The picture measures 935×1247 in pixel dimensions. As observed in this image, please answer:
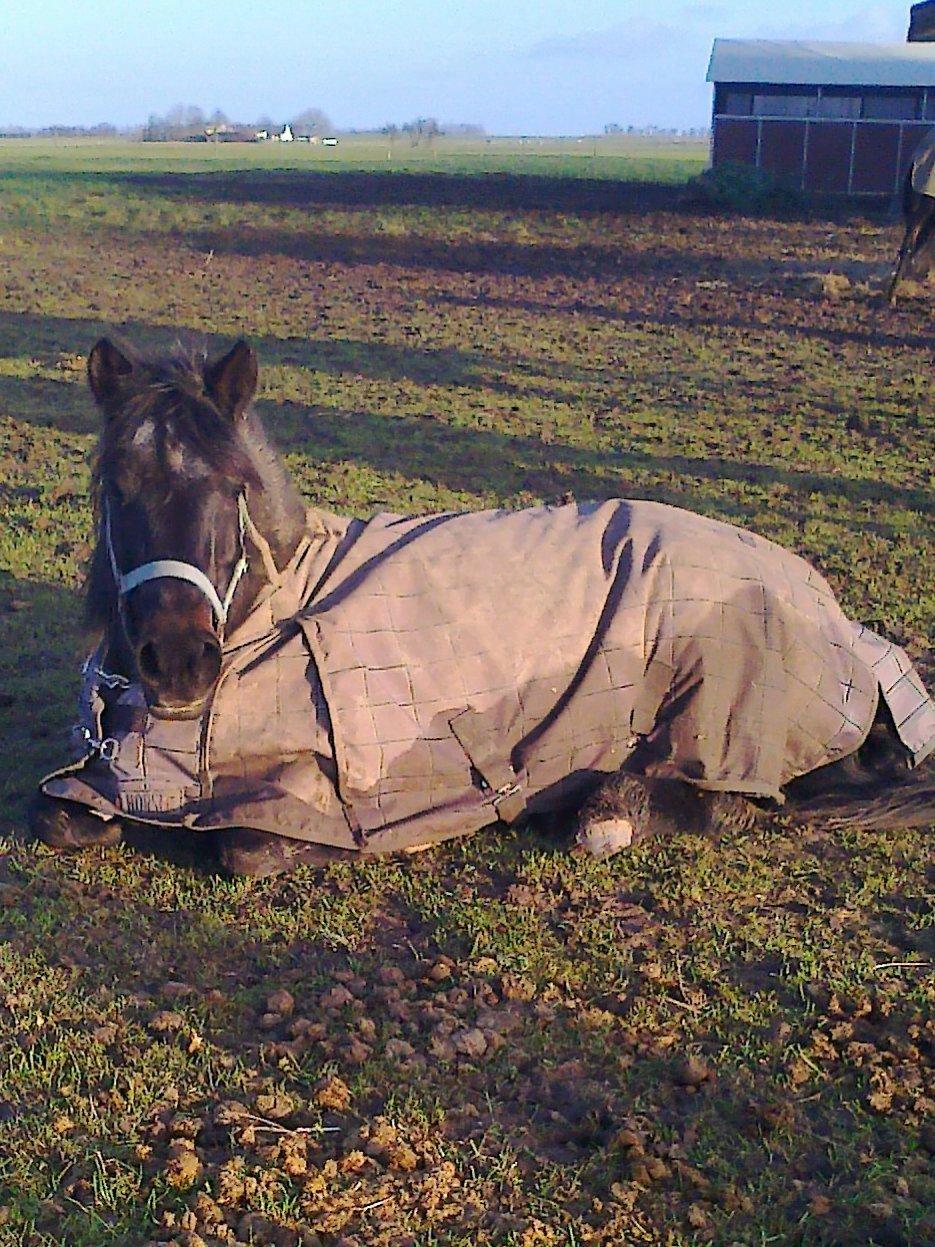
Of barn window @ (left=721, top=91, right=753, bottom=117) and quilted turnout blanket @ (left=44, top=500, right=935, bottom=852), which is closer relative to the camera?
quilted turnout blanket @ (left=44, top=500, right=935, bottom=852)

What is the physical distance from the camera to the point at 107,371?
12.8 ft

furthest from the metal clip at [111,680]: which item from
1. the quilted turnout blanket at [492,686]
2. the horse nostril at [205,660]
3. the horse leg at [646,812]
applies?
the horse leg at [646,812]

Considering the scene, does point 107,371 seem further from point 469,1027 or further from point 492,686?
point 469,1027

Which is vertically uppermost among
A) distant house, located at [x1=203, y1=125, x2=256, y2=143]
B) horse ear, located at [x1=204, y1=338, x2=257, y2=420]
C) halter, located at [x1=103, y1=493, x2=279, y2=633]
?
distant house, located at [x1=203, y1=125, x2=256, y2=143]

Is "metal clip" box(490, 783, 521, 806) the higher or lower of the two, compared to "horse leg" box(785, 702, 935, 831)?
higher

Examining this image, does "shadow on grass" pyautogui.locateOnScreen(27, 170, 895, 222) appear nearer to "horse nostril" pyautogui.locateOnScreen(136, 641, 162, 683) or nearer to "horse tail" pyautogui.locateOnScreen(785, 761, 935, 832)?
"horse tail" pyautogui.locateOnScreen(785, 761, 935, 832)

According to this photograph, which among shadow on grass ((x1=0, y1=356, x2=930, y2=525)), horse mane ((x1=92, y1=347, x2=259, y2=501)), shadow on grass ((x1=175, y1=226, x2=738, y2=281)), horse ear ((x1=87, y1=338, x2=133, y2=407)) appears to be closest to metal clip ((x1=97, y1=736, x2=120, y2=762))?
horse mane ((x1=92, y1=347, x2=259, y2=501))

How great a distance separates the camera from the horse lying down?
379cm

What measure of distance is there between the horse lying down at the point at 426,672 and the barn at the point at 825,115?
30840 millimetres

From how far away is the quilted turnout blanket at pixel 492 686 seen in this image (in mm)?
4031

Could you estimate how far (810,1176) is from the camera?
290 cm

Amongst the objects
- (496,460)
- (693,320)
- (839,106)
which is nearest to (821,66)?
(839,106)

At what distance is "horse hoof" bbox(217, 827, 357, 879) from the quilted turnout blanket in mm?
111

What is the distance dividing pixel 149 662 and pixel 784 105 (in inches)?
1453
